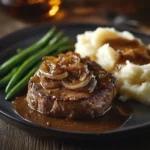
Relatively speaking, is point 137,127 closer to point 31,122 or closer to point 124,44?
point 31,122

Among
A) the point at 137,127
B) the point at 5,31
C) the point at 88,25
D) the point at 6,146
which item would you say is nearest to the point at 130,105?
the point at 137,127

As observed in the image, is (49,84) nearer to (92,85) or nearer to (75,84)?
(75,84)

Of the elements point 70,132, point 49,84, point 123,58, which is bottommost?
point 123,58

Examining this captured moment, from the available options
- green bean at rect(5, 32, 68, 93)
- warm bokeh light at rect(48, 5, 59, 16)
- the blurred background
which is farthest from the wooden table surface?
warm bokeh light at rect(48, 5, 59, 16)

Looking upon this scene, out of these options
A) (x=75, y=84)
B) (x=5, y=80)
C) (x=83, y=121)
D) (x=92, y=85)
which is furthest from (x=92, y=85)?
(x=5, y=80)

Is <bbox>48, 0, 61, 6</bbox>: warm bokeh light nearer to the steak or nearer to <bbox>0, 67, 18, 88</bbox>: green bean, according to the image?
<bbox>0, 67, 18, 88</bbox>: green bean

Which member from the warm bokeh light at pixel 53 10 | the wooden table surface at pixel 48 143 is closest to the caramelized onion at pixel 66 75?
the wooden table surface at pixel 48 143

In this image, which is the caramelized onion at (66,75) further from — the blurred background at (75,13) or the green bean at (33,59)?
the blurred background at (75,13)
